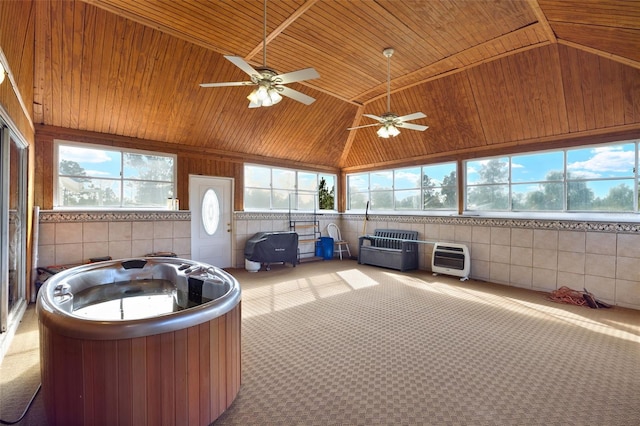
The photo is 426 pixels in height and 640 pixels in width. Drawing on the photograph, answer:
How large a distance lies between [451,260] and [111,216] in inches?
243

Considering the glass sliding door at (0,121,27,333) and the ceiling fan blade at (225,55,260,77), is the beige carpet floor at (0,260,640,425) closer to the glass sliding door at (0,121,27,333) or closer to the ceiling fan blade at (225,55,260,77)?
the glass sliding door at (0,121,27,333)

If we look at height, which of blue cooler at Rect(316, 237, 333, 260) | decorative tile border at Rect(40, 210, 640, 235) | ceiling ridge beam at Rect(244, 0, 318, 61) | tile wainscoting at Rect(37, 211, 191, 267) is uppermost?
ceiling ridge beam at Rect(244, 0, 318, 61)

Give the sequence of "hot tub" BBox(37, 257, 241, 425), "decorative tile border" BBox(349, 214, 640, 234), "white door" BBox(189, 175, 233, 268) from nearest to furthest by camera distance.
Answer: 1. "hot tub" BBox(37, 257, 241, 425)
2. "decorative tile border" BBox(349, 214, 640, 234)
3. "white door" BBox(189, 175, 233, 268)

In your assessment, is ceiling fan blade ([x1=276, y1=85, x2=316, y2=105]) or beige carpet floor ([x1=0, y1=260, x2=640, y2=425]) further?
ceiling fan blade ([x1=276, y1=85, x2=316, y2=105])

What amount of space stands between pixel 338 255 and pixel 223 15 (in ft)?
19.9

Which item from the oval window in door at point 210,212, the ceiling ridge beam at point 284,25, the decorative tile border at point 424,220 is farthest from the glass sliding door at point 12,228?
the ceiling ridge beam at point 284,25

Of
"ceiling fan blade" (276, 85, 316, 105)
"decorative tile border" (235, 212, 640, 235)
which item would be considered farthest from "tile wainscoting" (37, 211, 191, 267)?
"ceiling fan blade" (276, 85, 316, 105)

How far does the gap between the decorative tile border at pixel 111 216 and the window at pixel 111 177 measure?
208 millimetres

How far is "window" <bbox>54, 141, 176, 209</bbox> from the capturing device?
5051 mm

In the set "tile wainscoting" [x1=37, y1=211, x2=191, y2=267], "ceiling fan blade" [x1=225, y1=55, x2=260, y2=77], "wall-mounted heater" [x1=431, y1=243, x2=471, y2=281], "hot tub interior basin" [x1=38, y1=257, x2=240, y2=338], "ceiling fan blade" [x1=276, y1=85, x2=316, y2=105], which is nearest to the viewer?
"hot tub interior basin" [x1=38, y1=257, x2=240, y2=338]

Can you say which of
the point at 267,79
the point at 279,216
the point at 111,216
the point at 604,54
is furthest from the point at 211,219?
the point at 604,54

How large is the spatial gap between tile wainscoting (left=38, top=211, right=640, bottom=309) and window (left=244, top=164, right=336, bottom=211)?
0.78 m

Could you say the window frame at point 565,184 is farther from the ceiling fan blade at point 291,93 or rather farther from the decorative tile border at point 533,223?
→ the ceiling fan blade at point 291,93

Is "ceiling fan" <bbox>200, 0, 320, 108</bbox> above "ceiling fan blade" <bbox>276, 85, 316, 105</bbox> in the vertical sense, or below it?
below
